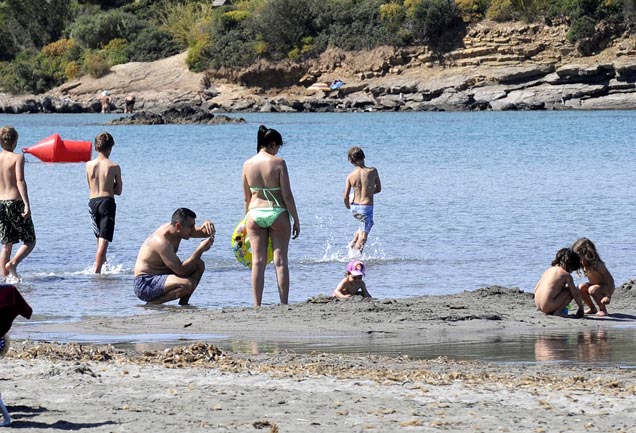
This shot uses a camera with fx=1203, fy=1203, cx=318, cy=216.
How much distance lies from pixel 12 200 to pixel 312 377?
237 inches

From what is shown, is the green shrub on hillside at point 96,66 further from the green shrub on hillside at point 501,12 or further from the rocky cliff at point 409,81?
the green shrub on hillside at point 501,12

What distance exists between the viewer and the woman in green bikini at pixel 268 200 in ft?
32.0

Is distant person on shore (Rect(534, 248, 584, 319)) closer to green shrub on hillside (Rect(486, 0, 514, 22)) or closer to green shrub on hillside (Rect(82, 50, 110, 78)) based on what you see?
green shrub on hillside (Rect(486, 0, 514, 22))

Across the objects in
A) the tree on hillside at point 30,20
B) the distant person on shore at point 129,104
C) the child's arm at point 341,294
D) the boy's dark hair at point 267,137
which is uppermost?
the tree on hillside at point 30,20

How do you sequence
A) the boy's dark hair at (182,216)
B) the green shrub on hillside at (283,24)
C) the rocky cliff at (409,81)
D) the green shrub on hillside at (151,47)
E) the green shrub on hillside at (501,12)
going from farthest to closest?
the green shrub on hillside at (151,47) → the green shrub on hillside at (283,24) → the green shrub on hillside at (501,12) → the rocky cliff at (409,81) → the boy's dark hair at (182,216)

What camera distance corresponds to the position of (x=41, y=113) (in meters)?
66.2

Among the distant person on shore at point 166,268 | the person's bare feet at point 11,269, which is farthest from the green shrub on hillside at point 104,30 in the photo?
the distant person on shore at point 166,268

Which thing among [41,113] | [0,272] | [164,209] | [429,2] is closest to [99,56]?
[41,113]

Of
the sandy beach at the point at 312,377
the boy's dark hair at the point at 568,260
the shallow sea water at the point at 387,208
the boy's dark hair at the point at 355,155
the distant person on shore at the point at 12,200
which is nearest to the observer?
the sandy beach at the point at 312,377

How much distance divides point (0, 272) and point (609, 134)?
27.7m

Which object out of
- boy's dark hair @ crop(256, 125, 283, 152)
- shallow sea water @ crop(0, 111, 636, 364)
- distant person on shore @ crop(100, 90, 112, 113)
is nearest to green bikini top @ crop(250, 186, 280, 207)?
boy's dark hair @ crop(256, 125, 283, 152)

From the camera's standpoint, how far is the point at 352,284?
34.0 ft

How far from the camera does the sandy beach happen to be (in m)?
5.73

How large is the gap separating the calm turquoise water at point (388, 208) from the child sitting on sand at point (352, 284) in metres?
1.12
